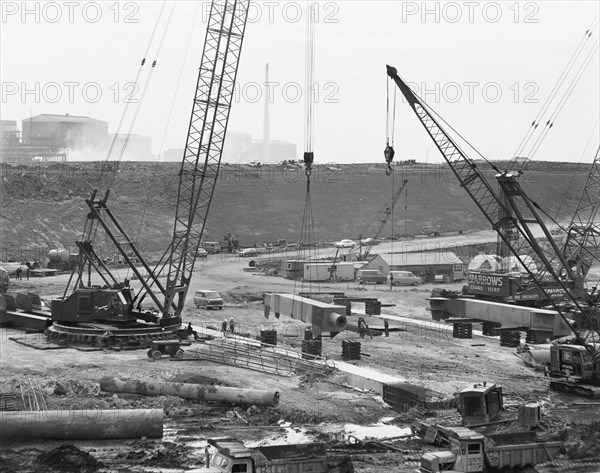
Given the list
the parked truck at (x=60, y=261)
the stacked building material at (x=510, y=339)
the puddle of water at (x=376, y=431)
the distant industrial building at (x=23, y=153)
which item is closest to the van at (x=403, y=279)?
the parked truck at (x=60, y=261)

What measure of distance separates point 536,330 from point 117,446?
102 ft

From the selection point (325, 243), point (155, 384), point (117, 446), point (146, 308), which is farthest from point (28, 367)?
point (325, 243)

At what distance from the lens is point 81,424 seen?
99.5ft

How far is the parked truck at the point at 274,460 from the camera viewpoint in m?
25.5

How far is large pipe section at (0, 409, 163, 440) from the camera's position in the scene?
1184 inches

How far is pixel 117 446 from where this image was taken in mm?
29984

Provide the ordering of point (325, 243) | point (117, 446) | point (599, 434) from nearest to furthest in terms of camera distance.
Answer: point (117, 446)
point (599, 434)
point (325, 243)

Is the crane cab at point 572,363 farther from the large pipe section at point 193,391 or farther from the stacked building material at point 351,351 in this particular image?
the large pipe section at point 193,391

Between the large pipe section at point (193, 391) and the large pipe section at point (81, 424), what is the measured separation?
15.5ft

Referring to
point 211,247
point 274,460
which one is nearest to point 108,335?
point 274,460

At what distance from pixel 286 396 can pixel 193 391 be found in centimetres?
353

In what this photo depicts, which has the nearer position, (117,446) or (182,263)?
(117,446)

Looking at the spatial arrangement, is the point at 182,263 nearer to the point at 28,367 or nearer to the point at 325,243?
the point at 28,367

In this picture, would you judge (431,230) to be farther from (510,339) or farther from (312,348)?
(312,348)
